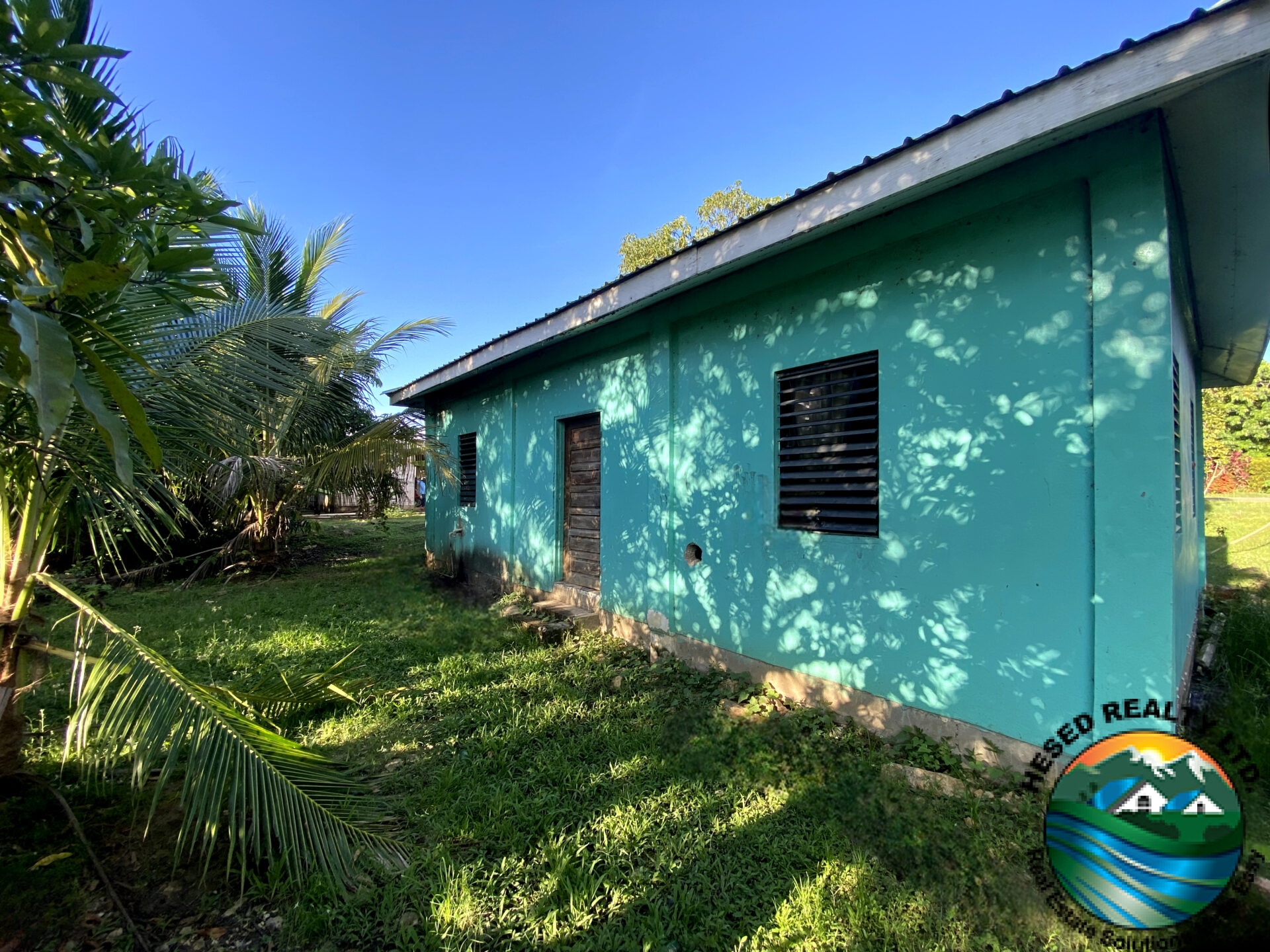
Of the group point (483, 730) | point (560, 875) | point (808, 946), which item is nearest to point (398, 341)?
point (483, 730)

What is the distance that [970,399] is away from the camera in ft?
9.61

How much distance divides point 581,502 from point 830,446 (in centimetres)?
324

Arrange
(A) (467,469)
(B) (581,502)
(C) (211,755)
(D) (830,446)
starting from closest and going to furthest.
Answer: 1. (C) (211,755)
2. (D) (830,446)
3. (B) (581,502)
4. (A) (467,469)

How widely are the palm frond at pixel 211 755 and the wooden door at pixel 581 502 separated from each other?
392 cm

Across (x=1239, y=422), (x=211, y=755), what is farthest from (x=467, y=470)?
(x=1239, y=422)

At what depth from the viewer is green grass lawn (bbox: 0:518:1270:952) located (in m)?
1.98

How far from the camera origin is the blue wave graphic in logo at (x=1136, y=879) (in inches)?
76.0

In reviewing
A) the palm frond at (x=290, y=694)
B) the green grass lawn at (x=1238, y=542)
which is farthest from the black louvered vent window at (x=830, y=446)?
the green grass lawn at (x=1238, y=542)

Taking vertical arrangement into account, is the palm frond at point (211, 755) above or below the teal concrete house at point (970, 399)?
below

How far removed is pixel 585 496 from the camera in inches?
241

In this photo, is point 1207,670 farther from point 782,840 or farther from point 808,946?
point 808,946

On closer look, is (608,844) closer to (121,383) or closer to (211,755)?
Answer: (211,755)

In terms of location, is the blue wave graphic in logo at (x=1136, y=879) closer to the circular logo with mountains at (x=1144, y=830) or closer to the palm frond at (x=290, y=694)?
the circular logo with mountains at (x=1144, y=830)

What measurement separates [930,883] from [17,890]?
A: 144 inches
